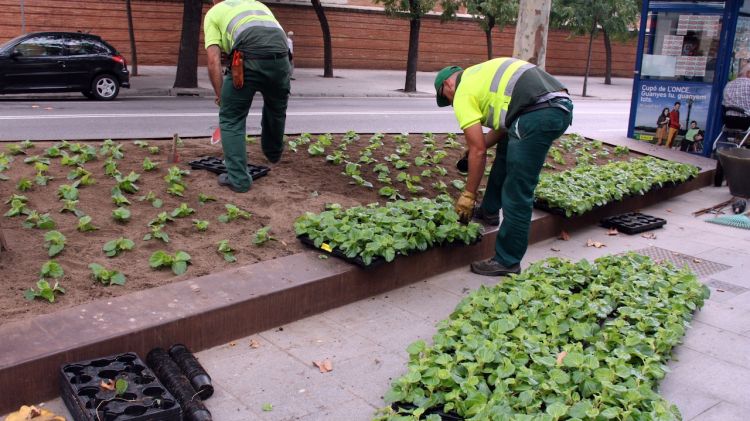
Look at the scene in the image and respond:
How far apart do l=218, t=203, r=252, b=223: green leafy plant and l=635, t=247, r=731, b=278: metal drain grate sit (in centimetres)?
346

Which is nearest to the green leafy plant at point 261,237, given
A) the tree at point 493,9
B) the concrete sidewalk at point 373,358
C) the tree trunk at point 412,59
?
the concrete sidewalk at point 373,358

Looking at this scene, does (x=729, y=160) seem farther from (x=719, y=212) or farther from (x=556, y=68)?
(x=556, y=68)

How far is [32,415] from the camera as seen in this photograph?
3.18m

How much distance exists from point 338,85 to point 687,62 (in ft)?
53.1

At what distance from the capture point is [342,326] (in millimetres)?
4516

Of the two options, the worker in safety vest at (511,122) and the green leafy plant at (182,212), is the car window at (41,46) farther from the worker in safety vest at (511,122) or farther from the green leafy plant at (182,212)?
the worker in safety vest at (511,122)

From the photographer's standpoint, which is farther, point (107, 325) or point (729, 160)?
point (729, 160)

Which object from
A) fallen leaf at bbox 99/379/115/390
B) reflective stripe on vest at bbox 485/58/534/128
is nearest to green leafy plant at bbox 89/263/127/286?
fallen leaf at bbox 99/379/115/390

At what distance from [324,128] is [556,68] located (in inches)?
1281

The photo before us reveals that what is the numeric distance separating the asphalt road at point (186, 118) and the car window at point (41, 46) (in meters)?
1.06

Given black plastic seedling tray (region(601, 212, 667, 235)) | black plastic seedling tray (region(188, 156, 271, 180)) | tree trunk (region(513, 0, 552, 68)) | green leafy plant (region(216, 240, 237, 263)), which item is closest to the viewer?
green leafy plant (region(216, 240, 237, 263))

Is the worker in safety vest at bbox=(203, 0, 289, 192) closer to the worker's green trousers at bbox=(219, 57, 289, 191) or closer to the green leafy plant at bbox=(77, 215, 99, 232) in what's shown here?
the worker's green trousers at bbox=(219, 57, 289, 191)

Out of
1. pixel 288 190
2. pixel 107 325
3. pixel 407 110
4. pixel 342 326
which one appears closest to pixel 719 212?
pixel 288 190

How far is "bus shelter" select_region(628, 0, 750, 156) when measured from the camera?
10500 millimetres
